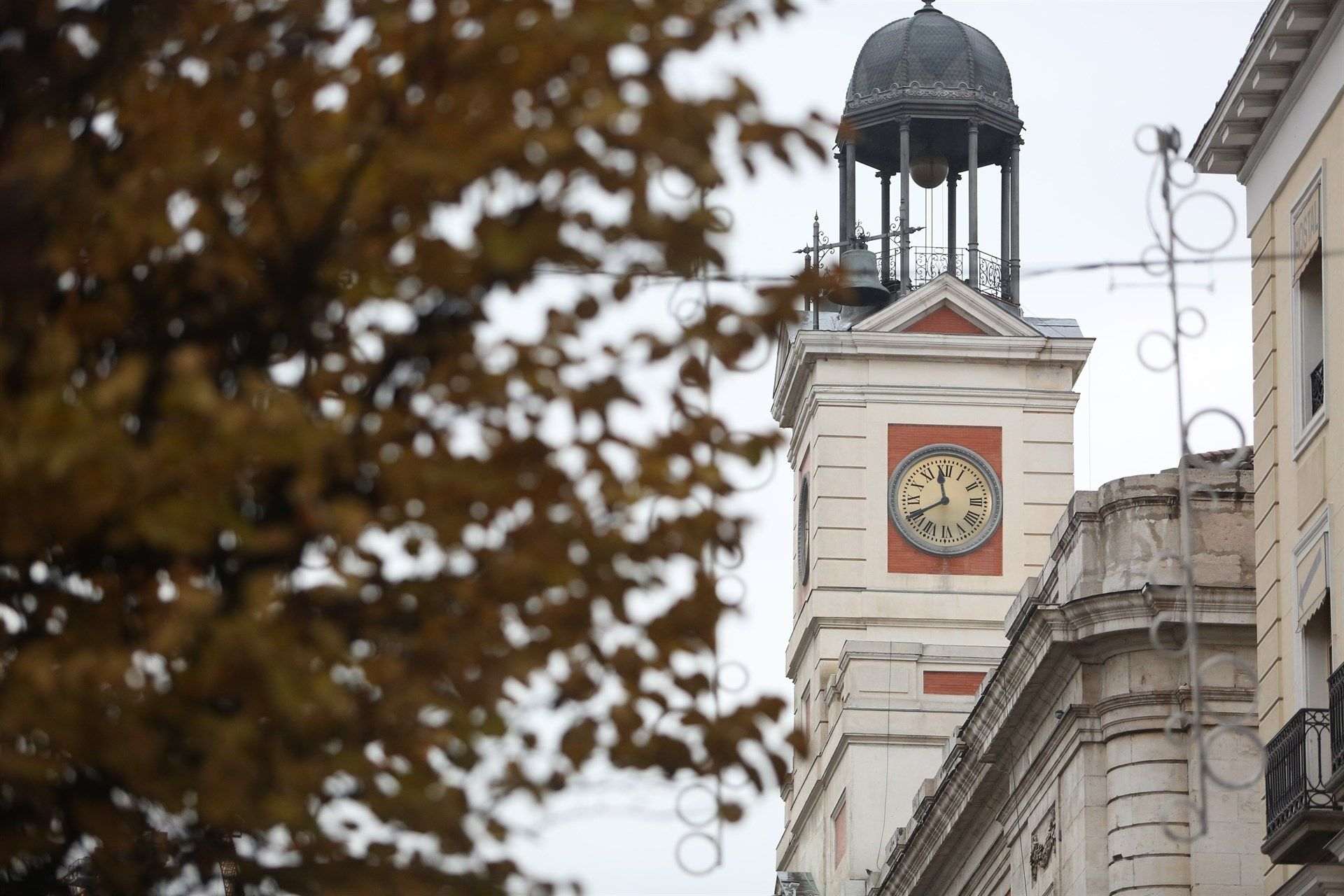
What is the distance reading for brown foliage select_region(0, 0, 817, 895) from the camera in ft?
26.1

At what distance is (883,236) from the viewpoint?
6412 centimetres

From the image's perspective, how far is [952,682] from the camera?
59594 mm

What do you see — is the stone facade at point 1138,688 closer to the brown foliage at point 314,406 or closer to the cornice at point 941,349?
the brown foliage at point 314,406

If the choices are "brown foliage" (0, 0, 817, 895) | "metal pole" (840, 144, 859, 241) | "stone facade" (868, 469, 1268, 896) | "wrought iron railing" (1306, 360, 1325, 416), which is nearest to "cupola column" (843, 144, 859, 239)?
"metal pole" (840, 144, 859, 241)

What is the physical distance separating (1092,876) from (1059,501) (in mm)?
27873

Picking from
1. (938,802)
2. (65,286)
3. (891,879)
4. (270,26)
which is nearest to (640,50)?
(270,26)

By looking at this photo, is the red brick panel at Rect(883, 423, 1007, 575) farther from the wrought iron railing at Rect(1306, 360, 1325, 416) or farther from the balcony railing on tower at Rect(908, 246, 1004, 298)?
the wrought iron railing at Rect(1306, 360, 1325, 416)

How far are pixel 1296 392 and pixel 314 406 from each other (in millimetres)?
18554

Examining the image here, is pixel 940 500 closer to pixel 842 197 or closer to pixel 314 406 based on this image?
pixel 842 197

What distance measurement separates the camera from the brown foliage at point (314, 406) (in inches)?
313

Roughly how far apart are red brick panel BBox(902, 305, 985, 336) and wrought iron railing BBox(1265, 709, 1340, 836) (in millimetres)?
38270

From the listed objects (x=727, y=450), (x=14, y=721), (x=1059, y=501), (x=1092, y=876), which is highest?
(x=1059, y=501)

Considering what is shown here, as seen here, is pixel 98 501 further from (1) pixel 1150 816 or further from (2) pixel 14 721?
(1) pixel 1150 816

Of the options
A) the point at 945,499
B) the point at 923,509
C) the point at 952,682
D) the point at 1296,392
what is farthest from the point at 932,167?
the point at 1296,392
